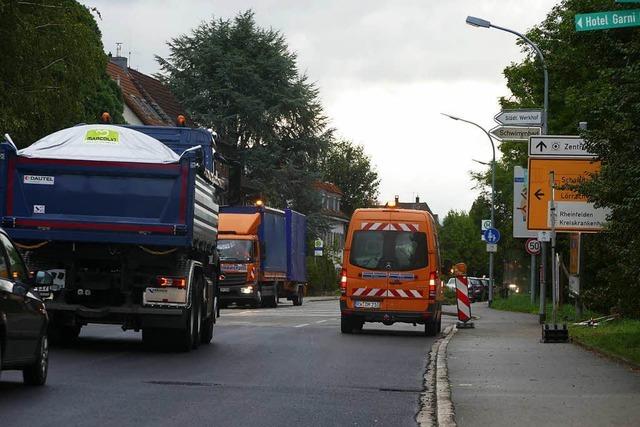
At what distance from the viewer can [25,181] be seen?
18.0 m

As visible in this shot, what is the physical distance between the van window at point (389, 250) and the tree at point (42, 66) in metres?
10.6

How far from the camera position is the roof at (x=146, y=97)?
70.4 metres

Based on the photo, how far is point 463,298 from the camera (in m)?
30.7

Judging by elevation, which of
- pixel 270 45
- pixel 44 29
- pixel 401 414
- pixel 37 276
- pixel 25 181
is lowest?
pixel 401 414

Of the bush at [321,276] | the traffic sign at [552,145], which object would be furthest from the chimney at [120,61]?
the traffic sign at [552,145]

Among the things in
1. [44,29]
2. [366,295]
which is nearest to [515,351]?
[366,295]

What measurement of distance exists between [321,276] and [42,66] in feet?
131

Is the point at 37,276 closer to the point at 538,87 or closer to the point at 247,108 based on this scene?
the point at 538,87

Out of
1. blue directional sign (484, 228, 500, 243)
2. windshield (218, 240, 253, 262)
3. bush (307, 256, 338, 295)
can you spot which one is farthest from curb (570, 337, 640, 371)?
bush (307, 256, 338, 295)

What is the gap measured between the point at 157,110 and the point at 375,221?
1990 inches

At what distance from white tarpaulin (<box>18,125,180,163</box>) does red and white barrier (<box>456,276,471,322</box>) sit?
12911 mm

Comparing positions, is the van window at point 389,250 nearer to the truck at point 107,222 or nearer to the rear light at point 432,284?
the rear light at point 432,284

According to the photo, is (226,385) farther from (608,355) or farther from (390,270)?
(390,270)

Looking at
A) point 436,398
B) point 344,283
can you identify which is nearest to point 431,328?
point 344,283
